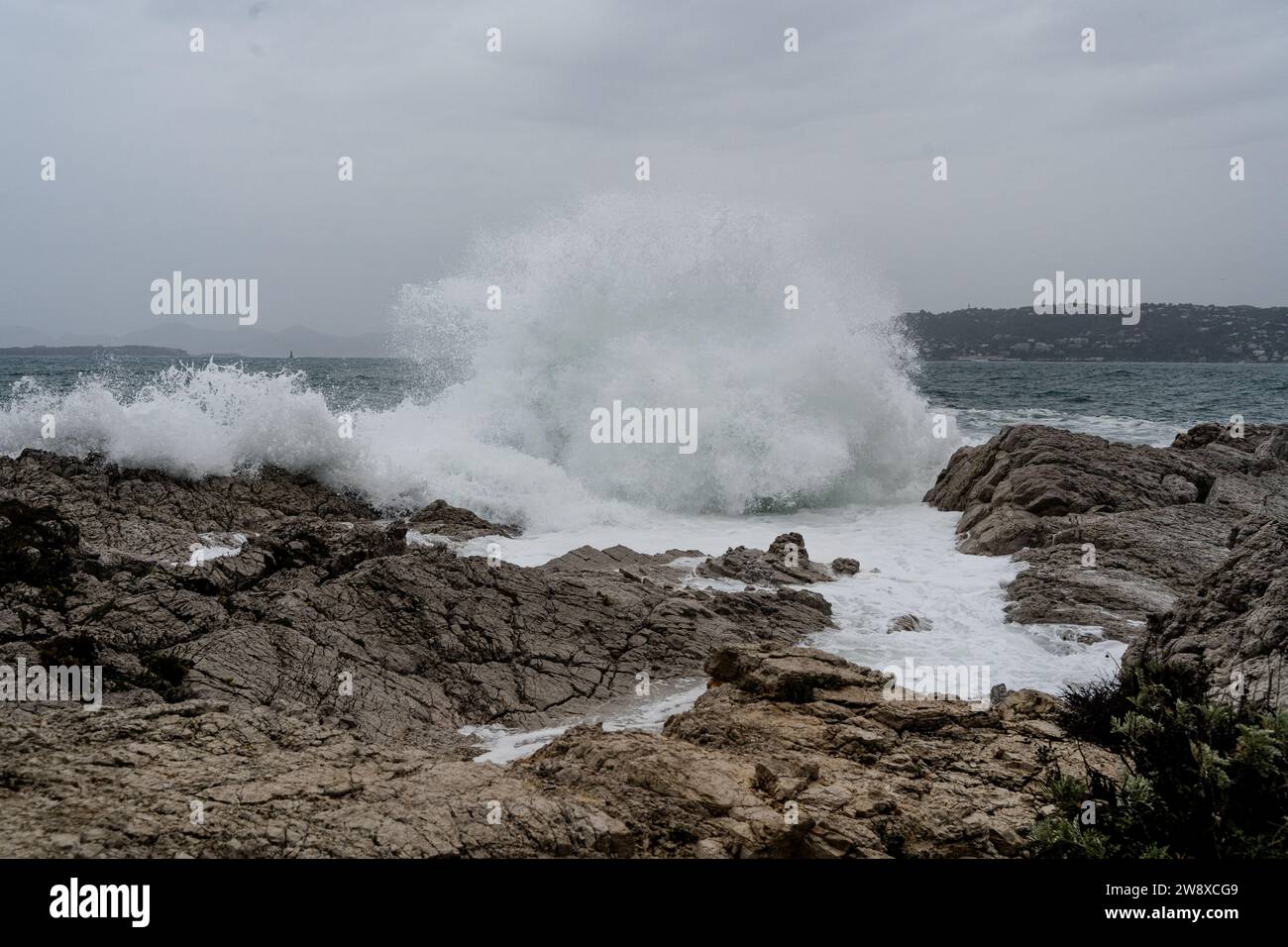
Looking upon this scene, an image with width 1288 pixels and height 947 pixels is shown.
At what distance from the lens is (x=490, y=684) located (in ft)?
22.6

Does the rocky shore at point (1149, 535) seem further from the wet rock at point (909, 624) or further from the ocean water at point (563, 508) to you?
the wet rock at point (909, 624)

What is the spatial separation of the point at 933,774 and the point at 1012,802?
0.41 meters

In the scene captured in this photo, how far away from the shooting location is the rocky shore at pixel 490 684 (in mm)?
3623

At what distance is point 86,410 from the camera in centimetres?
1125

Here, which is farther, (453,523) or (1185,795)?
(453,523)

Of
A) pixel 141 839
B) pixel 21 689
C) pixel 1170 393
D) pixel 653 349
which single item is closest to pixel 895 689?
pixel 141 839

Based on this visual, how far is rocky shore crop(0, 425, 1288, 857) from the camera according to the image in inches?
143
